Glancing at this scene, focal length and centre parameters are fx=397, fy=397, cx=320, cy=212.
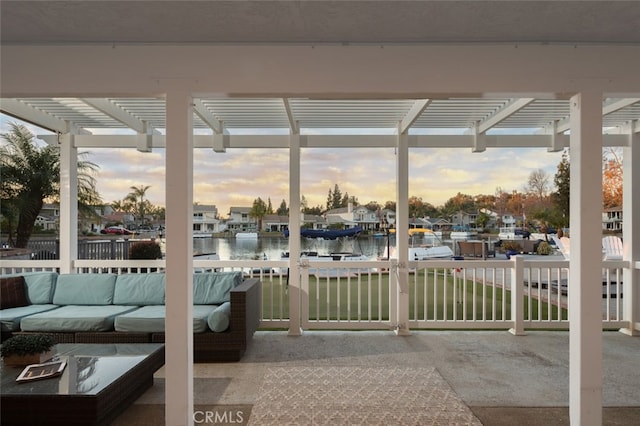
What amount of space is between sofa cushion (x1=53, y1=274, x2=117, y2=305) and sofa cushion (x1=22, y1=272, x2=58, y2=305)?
0.07 m

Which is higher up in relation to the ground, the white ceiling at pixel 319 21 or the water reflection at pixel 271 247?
the white ceiling at pixel 319 21

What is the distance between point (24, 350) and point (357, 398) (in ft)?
8.34

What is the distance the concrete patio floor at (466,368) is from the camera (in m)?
2.94

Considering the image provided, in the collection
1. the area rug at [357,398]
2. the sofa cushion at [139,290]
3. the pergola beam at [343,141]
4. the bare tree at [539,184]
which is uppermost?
the pergola beam at [343,141]

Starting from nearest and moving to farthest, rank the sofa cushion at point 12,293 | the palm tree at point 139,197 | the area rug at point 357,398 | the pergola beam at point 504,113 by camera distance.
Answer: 1. the area rug at point 357,398
2. the pergola beam at point 504,113
3. the sofa cushion at point 12,293
4. the palm tree at point 139,197

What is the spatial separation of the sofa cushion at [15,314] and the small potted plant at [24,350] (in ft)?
3.90

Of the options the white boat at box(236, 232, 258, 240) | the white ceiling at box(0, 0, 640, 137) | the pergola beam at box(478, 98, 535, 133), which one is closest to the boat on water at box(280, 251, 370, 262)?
the white boat at box(236, 232, 258, 240)

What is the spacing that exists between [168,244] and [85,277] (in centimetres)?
308

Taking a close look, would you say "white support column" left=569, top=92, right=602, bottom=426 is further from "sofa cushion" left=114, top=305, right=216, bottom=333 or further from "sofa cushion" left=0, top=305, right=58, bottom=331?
"sofa cushion" left=0, top=305, right=58, bottom=331

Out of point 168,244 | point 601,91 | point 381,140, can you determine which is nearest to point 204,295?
point 168,244

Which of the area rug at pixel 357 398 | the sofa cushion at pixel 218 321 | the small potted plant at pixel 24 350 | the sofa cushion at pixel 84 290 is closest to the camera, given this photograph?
the area rug at pixel 357 398

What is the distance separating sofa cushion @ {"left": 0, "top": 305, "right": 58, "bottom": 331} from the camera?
3.96m

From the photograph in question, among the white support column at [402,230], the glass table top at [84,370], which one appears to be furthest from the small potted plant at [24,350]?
the white support column at [402,230]

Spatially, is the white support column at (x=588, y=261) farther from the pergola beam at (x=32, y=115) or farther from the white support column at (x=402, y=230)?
the pergola beam at (x=32, y=115)
